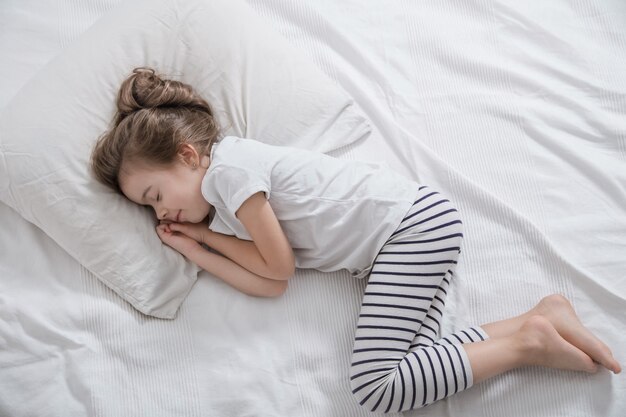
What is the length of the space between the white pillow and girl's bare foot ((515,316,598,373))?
1.75 feet

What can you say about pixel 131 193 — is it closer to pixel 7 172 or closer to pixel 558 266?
pixel 7 172

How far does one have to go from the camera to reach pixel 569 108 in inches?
53.3

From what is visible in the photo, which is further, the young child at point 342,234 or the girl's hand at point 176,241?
the girl's hand at point 176,241

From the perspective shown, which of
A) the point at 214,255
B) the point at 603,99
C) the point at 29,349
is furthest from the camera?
the point at 603,99

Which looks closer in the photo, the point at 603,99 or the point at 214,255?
the point at 214,255

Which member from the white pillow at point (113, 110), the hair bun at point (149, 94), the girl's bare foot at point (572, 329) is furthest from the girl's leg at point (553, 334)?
the hair bun at point (149, 94)

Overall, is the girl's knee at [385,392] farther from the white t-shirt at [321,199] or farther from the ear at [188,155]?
the ear at [188,155]

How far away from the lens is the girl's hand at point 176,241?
1227mm

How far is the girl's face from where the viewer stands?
1162 millimetres

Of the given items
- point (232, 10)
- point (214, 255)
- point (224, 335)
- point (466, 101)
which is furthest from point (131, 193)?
point (466, 101)

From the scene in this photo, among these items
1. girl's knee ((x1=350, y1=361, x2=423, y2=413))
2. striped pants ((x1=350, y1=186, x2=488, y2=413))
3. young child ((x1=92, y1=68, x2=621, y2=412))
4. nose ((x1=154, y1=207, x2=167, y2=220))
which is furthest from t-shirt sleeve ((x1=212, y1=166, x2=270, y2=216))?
girl's knee ((x1=350, y1=361, x2=423, y2=413))

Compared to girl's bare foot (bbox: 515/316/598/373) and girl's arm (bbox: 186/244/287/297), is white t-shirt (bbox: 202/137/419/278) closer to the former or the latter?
girl's arm (bbox: 186/244/287/297)

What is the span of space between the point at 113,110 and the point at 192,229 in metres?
0.28

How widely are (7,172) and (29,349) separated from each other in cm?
33
